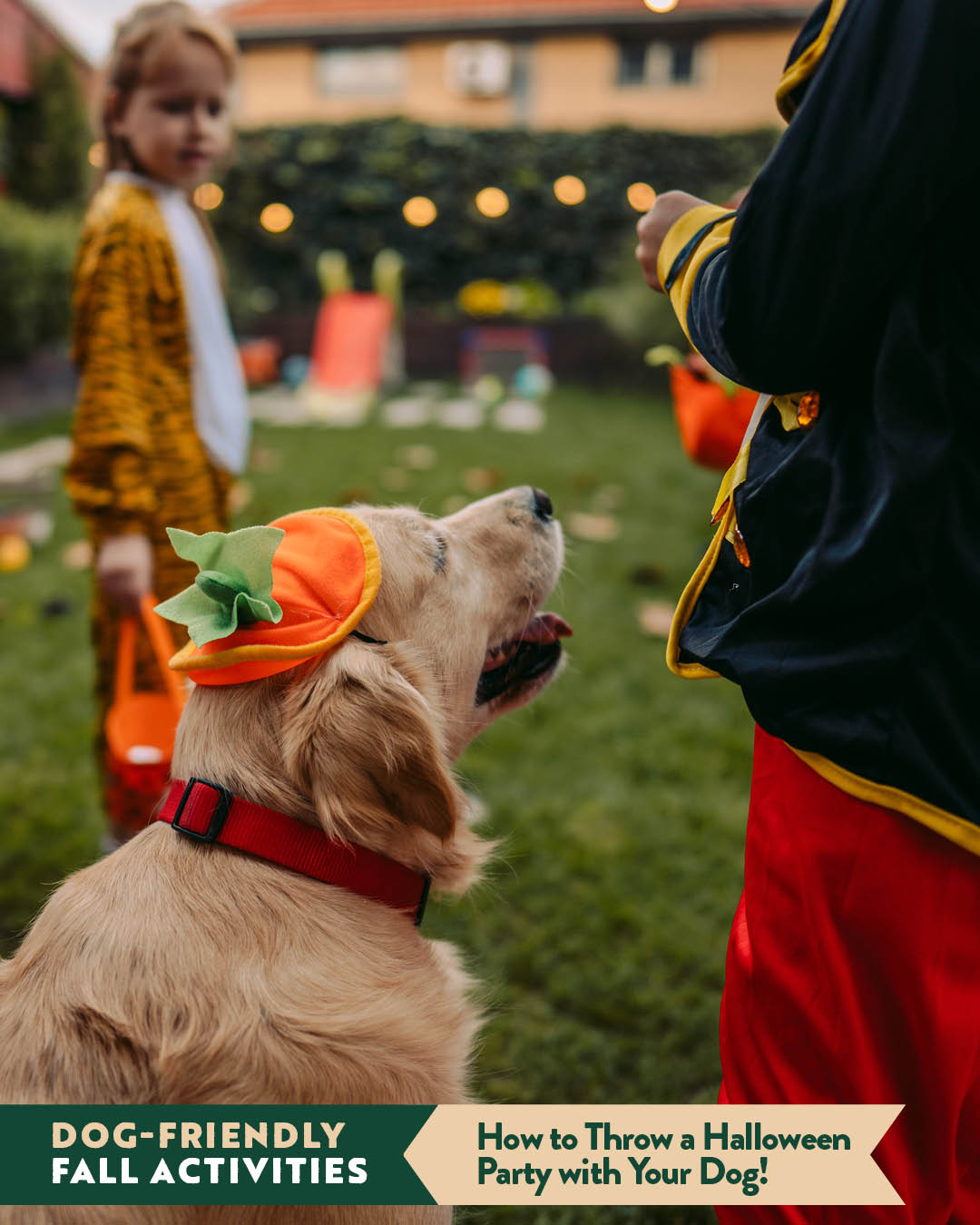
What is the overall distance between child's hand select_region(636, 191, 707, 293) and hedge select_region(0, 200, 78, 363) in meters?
9.14

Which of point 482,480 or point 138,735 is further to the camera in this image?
point 482,480

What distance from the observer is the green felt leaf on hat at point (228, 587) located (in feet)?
4.37

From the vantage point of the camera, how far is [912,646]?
1091 millimetres

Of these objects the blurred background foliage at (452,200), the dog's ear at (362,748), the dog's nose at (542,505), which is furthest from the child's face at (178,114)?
the blurred background foliage at (452,200)

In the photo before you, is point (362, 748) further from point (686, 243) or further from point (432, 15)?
point (432, 15)

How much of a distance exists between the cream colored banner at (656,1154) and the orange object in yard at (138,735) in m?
1.23

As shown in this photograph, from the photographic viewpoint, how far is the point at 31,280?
923 cm

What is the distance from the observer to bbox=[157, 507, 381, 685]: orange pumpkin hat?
4.41 ft

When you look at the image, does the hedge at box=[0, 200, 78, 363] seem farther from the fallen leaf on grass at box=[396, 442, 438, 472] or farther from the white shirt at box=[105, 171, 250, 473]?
the white shirt at box=[105, 171, 250, 473]

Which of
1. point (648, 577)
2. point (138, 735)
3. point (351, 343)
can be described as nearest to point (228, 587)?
point (138, 735)

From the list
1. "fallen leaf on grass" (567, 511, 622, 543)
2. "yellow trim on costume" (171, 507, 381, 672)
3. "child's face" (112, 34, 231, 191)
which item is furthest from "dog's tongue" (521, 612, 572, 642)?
"fallen leaf on grass" (567, 511, 622, 543)

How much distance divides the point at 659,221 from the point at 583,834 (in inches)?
85.4

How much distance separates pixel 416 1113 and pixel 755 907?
1.83 ft

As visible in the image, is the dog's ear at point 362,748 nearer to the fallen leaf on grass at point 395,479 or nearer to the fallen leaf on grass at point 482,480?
the fallen leaf on grass at point 482,480
